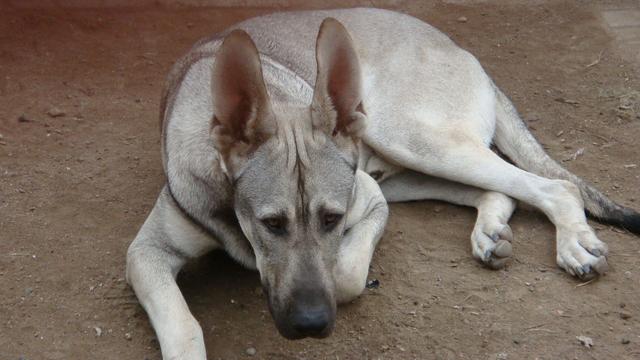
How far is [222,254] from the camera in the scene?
444 centimetres

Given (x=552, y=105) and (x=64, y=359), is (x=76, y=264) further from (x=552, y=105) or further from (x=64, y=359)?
(x=552, y=105)

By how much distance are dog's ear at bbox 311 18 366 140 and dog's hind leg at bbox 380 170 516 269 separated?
1.05m

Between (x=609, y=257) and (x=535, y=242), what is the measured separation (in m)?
0.39

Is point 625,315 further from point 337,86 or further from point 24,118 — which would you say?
point 24,118

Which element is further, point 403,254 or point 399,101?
point 399,101

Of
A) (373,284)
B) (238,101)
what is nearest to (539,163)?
(373,284)

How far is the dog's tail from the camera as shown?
4.49 m

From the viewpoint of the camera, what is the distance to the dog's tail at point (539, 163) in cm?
449

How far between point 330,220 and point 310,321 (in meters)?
0.45

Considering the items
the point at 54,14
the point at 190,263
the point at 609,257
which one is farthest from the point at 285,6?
the point at 609,257

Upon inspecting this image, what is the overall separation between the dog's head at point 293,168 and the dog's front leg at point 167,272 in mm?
435

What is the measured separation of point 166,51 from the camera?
21.6 ft

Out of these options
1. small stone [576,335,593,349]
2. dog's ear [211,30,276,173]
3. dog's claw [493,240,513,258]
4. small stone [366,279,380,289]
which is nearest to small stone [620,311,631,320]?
small stone [576,335,593,349]

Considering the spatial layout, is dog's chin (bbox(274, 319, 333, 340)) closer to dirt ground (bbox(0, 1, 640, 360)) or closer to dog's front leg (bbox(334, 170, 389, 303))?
dirt ground (bbox(0, 1, 640, 360))
